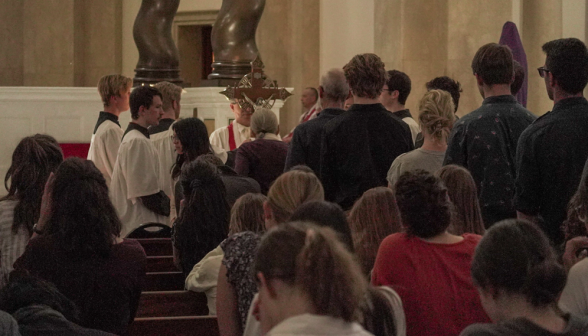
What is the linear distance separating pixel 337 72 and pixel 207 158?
99cm

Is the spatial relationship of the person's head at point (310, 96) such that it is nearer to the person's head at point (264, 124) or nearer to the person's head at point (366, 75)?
the person's head at point (264, 124)

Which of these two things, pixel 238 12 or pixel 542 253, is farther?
pixel 238 12

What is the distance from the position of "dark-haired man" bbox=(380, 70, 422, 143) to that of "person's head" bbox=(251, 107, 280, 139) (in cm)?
78

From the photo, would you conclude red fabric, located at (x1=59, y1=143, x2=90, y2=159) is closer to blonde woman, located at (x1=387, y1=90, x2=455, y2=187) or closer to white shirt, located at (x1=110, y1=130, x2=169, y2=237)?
white shirt, located at (x1=110, y1=130, x2=169, y2=237)

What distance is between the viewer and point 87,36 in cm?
1923

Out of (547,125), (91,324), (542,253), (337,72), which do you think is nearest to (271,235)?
(542,253)

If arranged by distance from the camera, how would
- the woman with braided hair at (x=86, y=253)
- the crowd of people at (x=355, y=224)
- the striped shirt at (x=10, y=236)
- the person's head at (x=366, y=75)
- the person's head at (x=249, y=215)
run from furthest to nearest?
the person's head at (x=366, y=75), the striped shirt at (x=10, y=236), the person's head at (x=249, y=215), the woman with braided hair at (x=86, y=253), the crowd of people at (x=355, y=224)

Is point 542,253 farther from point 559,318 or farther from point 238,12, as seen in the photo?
point 238,12

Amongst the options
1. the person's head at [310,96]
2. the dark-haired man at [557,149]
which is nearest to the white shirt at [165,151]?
the dark-haired man at [557,149]

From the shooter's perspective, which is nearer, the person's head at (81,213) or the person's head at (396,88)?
the person's head at (81,213)

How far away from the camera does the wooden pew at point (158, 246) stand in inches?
270

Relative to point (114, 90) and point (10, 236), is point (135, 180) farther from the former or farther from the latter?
point (10, 236)

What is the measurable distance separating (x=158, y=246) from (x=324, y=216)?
3821 mm

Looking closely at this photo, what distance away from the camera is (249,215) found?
4305 mm
